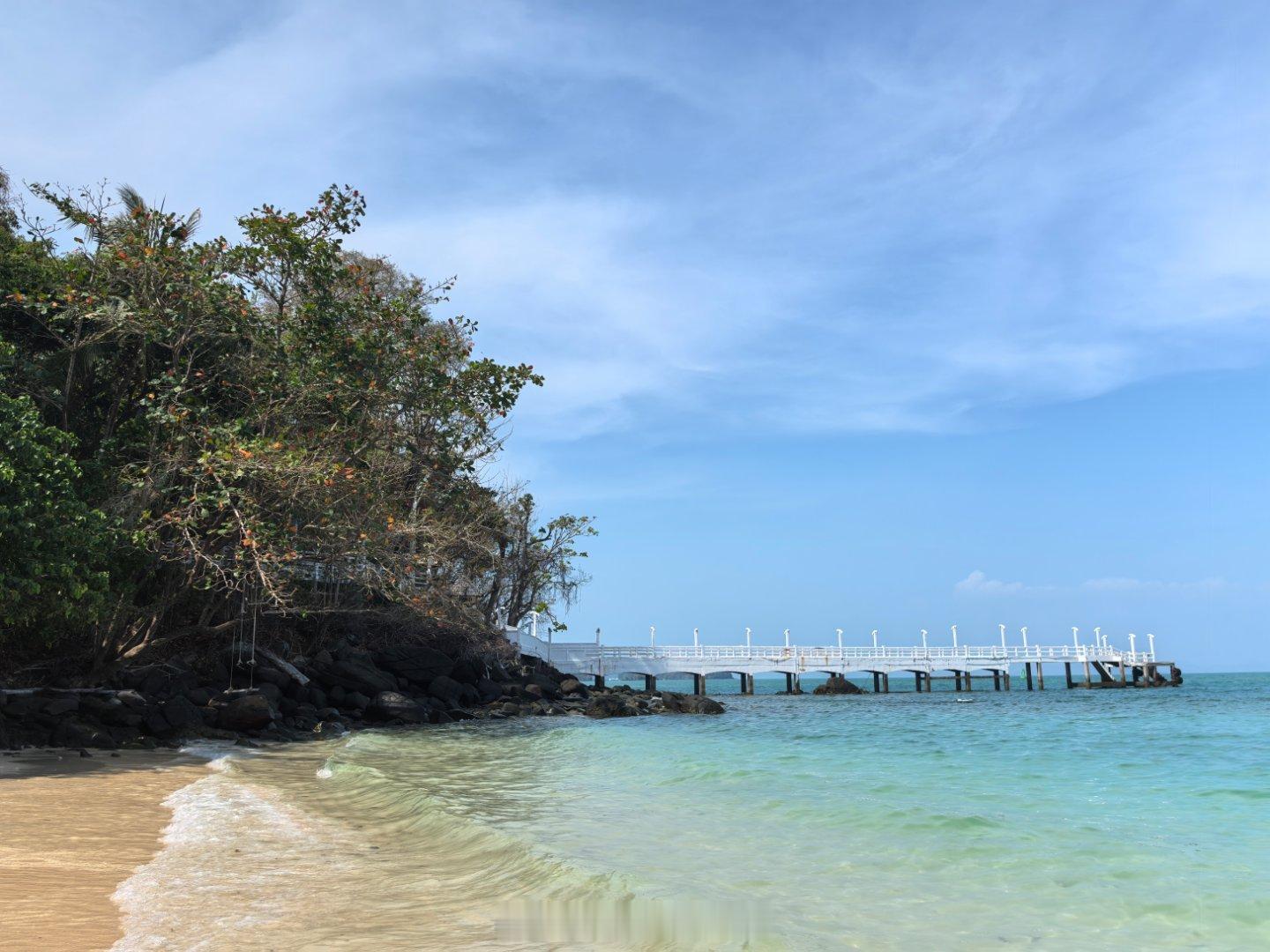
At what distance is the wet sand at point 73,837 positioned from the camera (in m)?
4.82

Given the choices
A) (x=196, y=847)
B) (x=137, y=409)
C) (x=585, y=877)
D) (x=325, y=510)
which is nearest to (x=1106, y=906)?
(x=585, y=877)

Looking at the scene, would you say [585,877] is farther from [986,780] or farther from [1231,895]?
[986,780]

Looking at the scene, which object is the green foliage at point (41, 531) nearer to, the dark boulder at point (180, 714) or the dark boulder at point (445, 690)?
the dark boulder at point (180, 714)

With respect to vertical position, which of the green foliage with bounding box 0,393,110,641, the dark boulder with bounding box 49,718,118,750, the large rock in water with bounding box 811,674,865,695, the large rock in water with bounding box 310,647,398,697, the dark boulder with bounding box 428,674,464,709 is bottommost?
the large rock in water with bounding box 811,674,865,695

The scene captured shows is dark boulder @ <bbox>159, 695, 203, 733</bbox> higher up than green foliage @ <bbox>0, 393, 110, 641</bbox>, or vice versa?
green foliage @ <bbox>0, 393, 110, 641</bbox>

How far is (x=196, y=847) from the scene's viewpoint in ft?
23.3

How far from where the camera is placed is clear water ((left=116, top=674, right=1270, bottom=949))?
17.3ft

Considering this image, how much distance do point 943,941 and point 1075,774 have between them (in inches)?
365

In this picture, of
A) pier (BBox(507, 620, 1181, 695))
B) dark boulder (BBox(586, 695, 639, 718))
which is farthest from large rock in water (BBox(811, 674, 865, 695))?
dark boulder (BBox(586, 695, 639, 718))

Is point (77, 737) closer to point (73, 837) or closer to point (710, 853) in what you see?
point (73, 837)

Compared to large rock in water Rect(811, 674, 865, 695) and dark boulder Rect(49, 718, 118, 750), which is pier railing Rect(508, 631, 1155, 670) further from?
dark boulder Rect(49, 718, 118, 750)

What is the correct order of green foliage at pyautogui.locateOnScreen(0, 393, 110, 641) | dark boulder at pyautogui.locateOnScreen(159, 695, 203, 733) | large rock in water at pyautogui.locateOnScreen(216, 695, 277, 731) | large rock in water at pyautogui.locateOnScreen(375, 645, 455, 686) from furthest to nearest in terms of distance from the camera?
1. large rock in water at pyautogui.locateOnScreen(375, 645, 455, 686)
2. large rock in water at pyautogui.locateOnScreen(216, 695, 277, 731)
3. dark boulder at pyautogui.locateOnScreen(159, 695, 203, 733)
4. green foliage at pyautogui.locateOnScreen(0, 393, 110, 641)

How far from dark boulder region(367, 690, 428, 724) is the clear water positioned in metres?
6.51

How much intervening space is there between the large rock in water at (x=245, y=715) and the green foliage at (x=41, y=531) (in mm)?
4304
